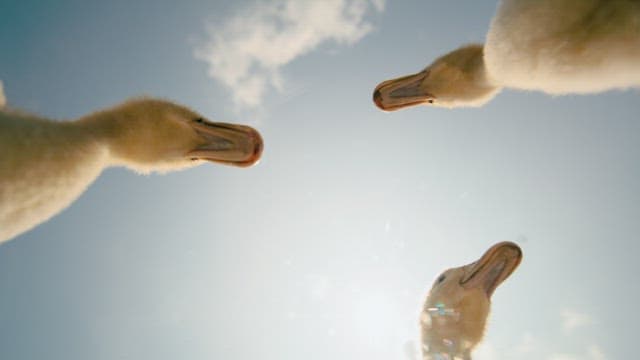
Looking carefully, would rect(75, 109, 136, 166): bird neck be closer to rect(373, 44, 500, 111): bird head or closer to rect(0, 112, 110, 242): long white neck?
rect(0, 112, 110, 242): long white neck

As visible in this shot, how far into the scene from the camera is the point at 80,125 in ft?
17.7

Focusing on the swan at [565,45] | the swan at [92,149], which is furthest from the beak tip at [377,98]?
the swan at [92,149]

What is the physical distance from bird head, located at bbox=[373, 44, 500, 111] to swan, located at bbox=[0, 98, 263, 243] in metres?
1.58

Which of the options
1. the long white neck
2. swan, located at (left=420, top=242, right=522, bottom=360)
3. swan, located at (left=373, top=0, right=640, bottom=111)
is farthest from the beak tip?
the long white neck

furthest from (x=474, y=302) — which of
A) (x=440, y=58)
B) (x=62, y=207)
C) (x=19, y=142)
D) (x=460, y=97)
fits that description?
(x=19, y=142)

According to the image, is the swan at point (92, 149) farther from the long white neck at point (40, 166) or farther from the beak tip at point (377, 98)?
the beak tip at point (377, 98)

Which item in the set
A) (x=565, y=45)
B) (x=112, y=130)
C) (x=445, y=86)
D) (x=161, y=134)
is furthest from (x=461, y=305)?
(x=112, y=130)

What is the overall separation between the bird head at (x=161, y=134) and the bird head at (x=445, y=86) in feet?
5.51

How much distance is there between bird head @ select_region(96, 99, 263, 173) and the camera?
5.39 metres

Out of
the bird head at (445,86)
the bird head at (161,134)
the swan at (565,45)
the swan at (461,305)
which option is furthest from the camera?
the swan at (461,305)

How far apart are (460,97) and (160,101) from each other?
10.0 ft

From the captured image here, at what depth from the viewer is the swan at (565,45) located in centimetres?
430

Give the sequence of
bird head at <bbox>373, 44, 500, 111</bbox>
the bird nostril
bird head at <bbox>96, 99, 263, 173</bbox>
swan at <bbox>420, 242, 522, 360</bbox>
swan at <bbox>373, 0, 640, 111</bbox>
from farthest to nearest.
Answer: swan at <bbox>420, 242, 522, 360</bbox>
the bird nostril
bird head at <bbox>373, 44, 500, 111</bbox>
bird head at <bbox>96, 99, 263, 173</bbox>
swan at <bbox>373, 0, 640, 111</bbox>

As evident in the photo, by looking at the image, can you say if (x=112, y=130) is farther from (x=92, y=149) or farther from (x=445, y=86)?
(x=445, y=86)
